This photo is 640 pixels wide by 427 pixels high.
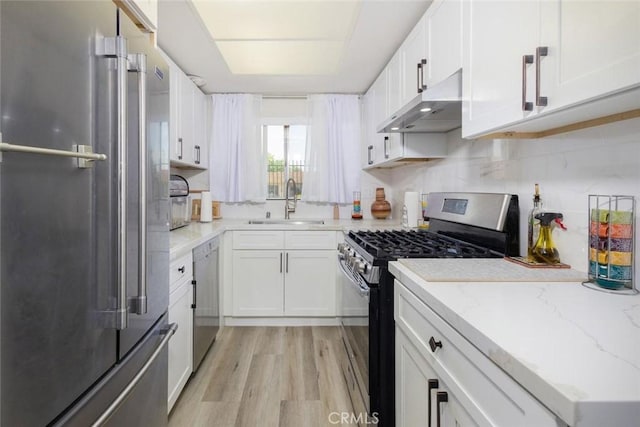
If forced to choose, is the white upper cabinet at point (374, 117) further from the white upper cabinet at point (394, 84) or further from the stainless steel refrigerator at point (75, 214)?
the stainless steel refrigerator at point (75, 214)

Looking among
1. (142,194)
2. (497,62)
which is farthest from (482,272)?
(142,194)

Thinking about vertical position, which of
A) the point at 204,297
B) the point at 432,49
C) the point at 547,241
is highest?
the point at 432,49

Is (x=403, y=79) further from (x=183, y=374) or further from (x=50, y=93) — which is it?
(x=183, y=374)

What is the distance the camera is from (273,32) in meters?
2.23

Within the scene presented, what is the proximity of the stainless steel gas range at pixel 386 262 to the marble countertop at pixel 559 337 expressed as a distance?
370 millimetres

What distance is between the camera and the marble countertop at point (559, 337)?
469 mm

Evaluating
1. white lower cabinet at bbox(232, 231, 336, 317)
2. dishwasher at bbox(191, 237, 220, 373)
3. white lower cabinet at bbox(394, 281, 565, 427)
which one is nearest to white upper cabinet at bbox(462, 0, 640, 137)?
white lower cabinet at bbox(394, 281, 565, 427)

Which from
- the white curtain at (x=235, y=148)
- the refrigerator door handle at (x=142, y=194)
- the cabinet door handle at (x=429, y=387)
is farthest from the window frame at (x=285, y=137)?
the cabinet door handle at (x=429, y=387)

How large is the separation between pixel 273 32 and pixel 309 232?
159 centimetres

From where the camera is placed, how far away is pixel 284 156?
3.71 metres

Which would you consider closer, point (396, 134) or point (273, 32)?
point (273, 32)

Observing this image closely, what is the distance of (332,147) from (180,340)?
2331 millimetres

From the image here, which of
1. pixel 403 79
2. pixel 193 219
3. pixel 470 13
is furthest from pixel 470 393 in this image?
pixel 193 219

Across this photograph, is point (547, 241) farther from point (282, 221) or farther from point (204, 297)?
point (282, 221)
